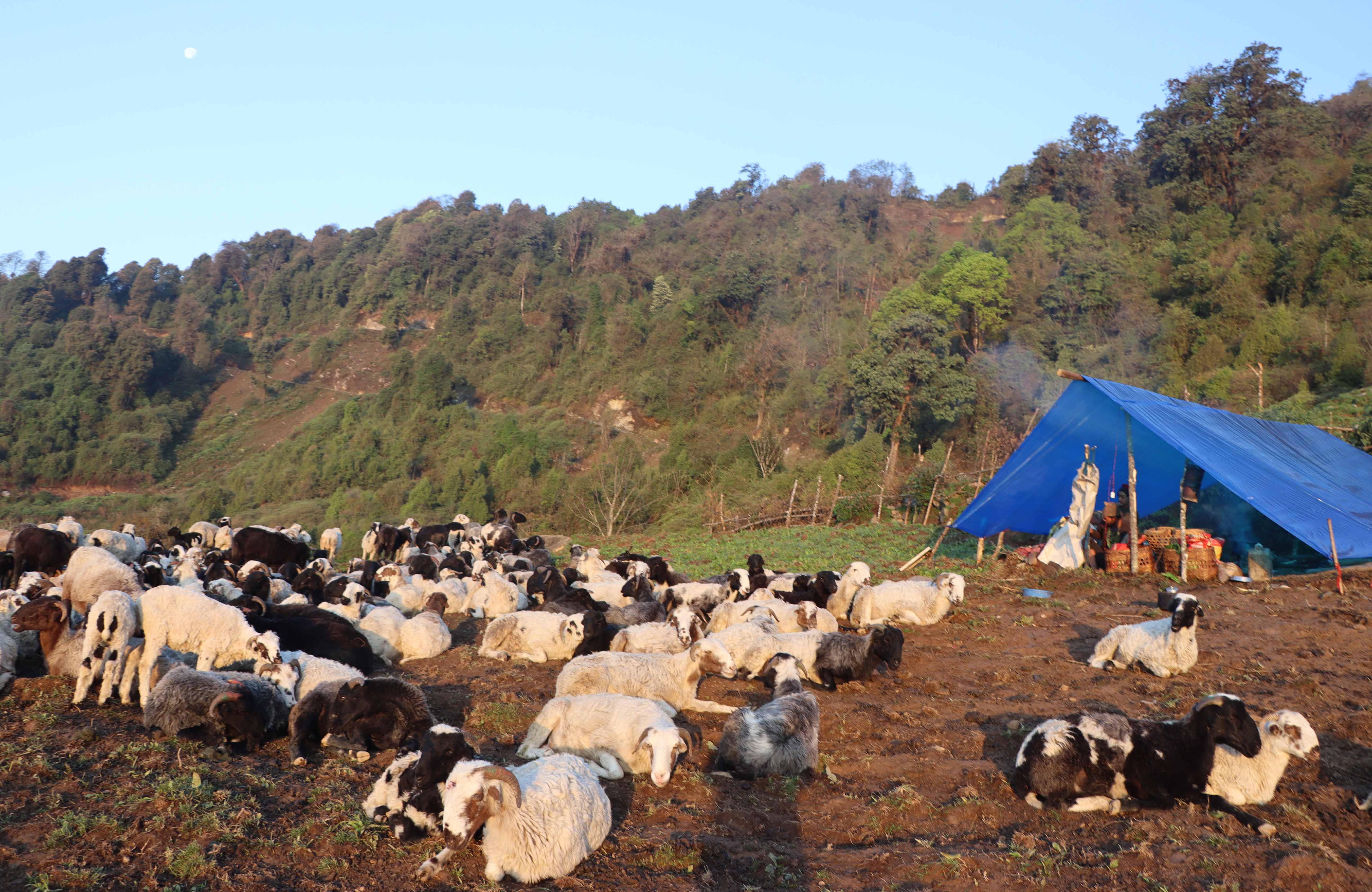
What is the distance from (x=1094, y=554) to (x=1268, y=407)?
17.2 metres

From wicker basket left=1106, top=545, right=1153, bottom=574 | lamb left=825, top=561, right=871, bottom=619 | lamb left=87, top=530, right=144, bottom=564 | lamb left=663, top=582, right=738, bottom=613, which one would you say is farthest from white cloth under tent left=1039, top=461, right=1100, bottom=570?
lamb left=87, top=530, right=144, bottom=564

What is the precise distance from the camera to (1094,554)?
14.2 metres

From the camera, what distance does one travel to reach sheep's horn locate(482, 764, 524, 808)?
14.0 feet

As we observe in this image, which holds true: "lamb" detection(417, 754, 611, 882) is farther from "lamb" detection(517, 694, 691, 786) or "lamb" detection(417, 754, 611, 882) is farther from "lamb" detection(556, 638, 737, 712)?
"lamb" detection(556, 638, 737, 712)

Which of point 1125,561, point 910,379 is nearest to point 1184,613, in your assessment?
point 1125,561

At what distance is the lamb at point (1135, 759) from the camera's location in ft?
16.5

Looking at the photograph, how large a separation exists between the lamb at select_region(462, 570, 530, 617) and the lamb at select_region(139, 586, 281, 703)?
4.67 m

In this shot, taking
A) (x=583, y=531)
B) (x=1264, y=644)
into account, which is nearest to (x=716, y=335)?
(x=583, y=531)

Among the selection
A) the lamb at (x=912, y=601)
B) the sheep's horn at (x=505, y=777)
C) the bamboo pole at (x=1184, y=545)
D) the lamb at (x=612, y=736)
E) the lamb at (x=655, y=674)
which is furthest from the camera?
the bamboo pole at (x=1184, y=545)

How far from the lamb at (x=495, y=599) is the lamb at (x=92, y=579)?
446cm

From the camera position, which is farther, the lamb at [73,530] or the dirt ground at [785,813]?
the lamb at [73,530]

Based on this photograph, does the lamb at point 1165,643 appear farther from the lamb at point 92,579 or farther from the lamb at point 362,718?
the lamb at point 92,579

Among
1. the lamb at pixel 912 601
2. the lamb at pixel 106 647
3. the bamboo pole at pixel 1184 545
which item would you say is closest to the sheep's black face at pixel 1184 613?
the lamb at pixel 912 601

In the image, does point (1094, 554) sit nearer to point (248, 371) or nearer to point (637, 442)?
point (637, 442)
